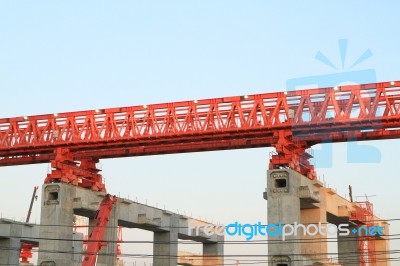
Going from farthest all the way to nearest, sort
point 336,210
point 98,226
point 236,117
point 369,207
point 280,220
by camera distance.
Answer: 1. point 369,207
2. point 336,210
3. point 98,226
4. point 236,117
5. point 280,220

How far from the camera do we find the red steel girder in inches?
1975

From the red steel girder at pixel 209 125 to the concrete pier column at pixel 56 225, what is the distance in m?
3.92

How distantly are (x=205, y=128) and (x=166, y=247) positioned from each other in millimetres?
20830

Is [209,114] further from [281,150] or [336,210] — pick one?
[336,210]

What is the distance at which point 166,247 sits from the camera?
229 ft

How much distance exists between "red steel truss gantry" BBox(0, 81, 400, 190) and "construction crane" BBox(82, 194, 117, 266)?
3.37 metres

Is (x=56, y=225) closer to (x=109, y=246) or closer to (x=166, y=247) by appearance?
(x=109, y=246)

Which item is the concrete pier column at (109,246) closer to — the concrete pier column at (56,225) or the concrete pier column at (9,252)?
the concrete pier column at (56,225)

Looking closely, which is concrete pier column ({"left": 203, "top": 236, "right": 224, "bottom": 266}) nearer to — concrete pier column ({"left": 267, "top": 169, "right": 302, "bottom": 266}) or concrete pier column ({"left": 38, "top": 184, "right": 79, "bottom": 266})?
concrete pier column ({"left": 38, "top": 184, "right": 79, "bottom": 266})

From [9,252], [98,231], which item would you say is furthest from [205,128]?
[9,252]

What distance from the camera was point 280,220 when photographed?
160ft

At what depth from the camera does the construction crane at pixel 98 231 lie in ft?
184

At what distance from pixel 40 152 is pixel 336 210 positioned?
2805cm

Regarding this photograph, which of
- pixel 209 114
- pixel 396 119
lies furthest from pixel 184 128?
pixel 396 119
